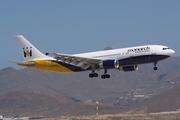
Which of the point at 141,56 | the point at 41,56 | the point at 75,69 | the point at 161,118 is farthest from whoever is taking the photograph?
the point at 161,118

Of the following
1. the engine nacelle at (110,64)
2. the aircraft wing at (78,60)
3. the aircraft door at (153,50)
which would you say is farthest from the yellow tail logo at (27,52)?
the aircraft door at (153,50)

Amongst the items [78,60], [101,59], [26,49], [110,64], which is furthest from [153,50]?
[26,49]

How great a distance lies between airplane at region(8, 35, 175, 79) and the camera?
65.2 m

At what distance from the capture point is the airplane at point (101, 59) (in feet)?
214

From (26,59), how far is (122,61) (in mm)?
25780

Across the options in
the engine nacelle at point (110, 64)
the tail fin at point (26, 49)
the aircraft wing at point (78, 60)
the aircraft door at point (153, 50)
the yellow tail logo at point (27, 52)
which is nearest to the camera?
the aircraft door at point (153, 50)

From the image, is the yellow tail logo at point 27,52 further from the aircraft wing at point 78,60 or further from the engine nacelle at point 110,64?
the engine nacelle at point 110,64

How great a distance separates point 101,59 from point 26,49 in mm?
22166

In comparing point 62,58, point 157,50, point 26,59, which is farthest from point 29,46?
point 157,50

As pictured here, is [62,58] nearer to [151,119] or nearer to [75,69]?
[75,69]

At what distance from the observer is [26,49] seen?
3123 inches

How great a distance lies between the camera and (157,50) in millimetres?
65375

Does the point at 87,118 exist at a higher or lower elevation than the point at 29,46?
A: lower

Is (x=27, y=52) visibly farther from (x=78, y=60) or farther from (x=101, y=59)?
(x=101, y=59)
